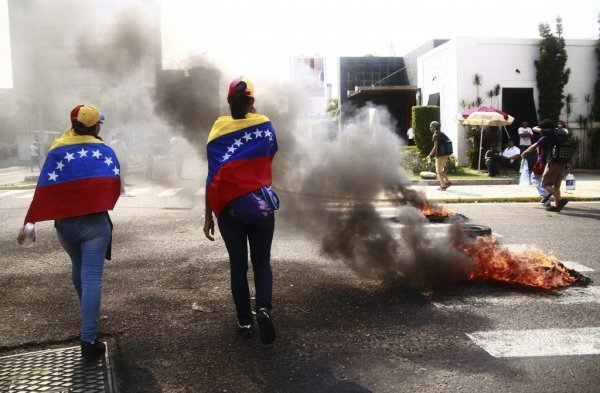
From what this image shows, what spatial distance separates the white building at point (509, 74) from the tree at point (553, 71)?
422mm

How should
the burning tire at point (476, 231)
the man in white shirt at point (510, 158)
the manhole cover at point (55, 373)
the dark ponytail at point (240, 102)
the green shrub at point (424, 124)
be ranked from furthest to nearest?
the green shrub at point (424, 124) < the man in white shirt at point (510, 158) < the burning tire at point (476, 231) < the dark ponytail at point (240, 102) < the manhole cover at point (55, 373)

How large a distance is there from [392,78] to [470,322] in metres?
28.7

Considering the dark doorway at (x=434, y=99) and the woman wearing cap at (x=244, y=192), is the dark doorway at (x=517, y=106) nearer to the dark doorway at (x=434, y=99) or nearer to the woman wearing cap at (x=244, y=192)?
the dark doorway at (x=434, y=99)

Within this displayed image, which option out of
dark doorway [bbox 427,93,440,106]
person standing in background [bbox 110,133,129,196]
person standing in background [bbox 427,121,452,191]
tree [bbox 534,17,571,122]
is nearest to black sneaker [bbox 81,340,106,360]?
person standing in background [bbox 110,133,129,196]

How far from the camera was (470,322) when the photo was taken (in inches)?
155

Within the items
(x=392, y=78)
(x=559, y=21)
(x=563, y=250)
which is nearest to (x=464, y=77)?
(x=559, y=21)

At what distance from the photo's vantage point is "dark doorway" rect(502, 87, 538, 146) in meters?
19.6

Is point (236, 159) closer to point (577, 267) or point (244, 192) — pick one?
point (244, 192)

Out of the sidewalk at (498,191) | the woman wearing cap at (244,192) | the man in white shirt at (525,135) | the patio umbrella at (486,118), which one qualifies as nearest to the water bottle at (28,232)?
the woman wearing cap at (244,192)

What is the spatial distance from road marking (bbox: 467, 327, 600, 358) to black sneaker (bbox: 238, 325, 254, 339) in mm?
1524

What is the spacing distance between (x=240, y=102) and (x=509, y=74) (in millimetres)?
18482

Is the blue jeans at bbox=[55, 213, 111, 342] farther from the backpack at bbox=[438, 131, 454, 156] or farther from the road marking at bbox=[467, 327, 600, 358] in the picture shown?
the backpack at bbox=[438, 131, 454, 156]

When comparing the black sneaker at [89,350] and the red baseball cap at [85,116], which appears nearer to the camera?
the black sneaker at [89,350]

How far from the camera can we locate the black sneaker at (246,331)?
358 cm
